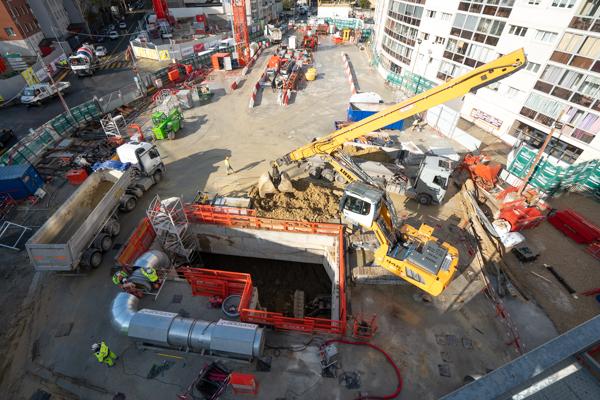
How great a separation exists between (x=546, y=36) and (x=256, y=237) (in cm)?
2942

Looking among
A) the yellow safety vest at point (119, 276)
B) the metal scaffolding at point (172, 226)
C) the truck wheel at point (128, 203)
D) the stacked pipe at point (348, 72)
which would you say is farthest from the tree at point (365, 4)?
the yellow safety vest at point (119, 276)

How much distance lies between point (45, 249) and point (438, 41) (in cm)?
4170

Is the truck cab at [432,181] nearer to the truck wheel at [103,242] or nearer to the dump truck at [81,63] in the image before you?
the truck wheel at [103,242]

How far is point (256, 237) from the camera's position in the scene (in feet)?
65.5

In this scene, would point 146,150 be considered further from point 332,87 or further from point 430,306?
point 332,87

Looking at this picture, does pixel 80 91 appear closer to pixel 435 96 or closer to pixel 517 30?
pixel 435 96

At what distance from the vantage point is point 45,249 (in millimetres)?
14703

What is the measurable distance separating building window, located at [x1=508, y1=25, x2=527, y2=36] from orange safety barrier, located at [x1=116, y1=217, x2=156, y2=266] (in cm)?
3481

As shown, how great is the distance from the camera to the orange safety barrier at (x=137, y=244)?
15781 millimetres

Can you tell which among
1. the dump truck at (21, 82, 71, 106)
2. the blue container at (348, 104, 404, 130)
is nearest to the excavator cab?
the blue container at (348, 104, 404, 130)

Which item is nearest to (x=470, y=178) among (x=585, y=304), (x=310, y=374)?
(x=585, y=304)

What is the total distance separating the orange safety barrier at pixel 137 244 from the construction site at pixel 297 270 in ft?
0.33

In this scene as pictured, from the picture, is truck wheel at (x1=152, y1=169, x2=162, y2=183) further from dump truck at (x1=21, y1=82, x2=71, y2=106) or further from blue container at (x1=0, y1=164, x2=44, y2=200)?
dump truck at (x1=21, y1=82, x2=71, y2=106)

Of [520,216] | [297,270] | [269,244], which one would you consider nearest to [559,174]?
[520,216]
